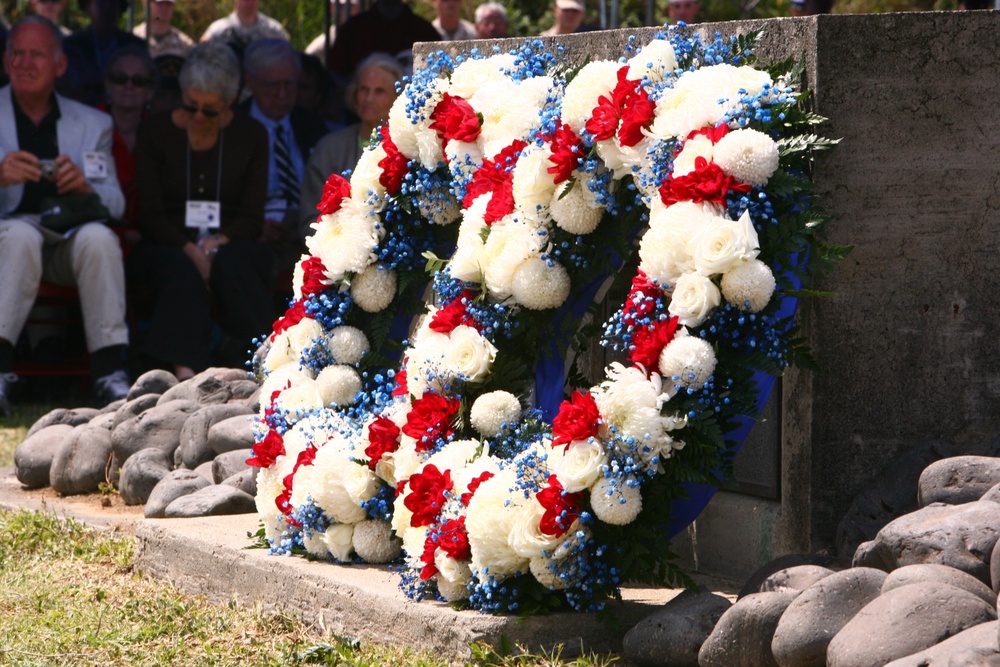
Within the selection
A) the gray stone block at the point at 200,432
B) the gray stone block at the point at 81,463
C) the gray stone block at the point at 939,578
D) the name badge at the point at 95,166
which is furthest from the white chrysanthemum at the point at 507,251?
the name badge at the point at 95,166

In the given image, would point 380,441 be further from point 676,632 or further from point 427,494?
point 676,632

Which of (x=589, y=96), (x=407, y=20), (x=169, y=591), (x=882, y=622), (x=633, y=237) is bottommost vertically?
(x=169, y=591)

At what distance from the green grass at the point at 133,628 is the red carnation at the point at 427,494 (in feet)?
1.22

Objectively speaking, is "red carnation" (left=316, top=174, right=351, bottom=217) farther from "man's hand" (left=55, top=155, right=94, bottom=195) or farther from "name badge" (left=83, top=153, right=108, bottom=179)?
"name badge" (left=83, top=153, right=108, bottom=179)

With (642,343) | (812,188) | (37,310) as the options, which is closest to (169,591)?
(642,343)

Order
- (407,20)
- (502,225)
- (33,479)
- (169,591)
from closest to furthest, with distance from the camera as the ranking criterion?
(502,225) < (169,591) < (33,479) < (407,20)

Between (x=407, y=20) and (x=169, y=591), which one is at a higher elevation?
(x=407, y=20)

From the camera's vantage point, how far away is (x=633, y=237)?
4.27m

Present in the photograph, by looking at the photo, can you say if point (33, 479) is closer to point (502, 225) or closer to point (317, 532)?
point (317, 532)

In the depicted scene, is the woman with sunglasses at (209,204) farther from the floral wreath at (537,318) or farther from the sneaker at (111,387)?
the floral wreath at (537,318)

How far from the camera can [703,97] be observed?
3.83 meters

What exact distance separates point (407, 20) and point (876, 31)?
755cm

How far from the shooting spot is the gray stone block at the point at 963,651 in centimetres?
273

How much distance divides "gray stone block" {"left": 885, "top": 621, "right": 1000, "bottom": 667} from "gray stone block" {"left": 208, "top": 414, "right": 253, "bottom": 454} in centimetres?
362
